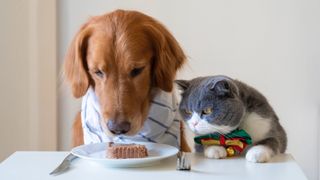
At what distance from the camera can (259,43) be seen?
2.00 metres

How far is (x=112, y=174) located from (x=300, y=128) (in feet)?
4.38

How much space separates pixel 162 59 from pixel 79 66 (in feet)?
0.68

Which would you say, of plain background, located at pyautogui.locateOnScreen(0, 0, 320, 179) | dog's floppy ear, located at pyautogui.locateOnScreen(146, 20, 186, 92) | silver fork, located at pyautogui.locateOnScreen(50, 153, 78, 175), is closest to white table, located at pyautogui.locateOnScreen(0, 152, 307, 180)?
silver fork, located at pyautogui.locateOnScreen(50, 153, 78, 175)

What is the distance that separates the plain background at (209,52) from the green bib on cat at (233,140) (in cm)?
89

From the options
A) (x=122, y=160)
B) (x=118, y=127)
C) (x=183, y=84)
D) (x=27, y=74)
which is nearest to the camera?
(x=122, y=160)

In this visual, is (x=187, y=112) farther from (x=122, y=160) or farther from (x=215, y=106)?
(x=122, y=160)

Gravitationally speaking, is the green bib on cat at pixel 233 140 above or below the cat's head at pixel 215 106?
below

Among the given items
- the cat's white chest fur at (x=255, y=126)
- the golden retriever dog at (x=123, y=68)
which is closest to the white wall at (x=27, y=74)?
the golden retriever dog at (x=123, y=68)

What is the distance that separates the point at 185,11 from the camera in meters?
2.00

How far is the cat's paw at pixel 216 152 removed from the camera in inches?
40.8

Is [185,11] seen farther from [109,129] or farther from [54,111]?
[109,129]

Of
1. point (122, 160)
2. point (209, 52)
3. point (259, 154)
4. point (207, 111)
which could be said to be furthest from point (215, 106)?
point (209, 52)

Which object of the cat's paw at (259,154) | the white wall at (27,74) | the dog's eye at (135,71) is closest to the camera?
the cat's paw at (259,154)

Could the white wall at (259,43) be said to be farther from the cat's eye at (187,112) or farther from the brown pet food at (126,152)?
the brown pet food at (126,152)
